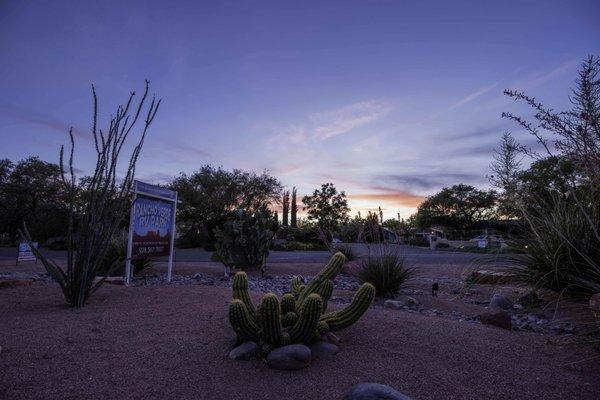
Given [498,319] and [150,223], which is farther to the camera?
[150,223]

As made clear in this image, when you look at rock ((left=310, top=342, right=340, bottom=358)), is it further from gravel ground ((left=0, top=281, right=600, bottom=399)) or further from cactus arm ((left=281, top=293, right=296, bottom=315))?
cactus arm ((left=281, top=293, right=296, bottom=315))

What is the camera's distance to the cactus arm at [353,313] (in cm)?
370

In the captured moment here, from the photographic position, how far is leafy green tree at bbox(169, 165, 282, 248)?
31078 mm

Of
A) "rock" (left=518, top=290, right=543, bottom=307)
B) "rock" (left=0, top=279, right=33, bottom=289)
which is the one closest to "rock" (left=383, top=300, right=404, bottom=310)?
"rock" (left=518, top=290, right=543, bottom=307)

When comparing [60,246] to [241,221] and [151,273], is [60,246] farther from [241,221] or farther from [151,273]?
[241,221]

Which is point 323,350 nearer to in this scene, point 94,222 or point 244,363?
point 244,363

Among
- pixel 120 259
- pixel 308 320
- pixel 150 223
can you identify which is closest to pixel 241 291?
pixel 308 320

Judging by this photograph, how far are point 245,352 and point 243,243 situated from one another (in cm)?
702

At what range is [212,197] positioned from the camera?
3222 centimetres

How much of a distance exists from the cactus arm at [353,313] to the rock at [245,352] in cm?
→ 77

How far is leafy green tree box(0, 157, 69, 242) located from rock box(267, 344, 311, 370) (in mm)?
33451

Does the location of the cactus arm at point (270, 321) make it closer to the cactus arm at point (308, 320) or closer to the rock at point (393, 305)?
the cactus arm at point (308, 320)

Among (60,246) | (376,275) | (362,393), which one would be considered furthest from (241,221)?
(60,246)

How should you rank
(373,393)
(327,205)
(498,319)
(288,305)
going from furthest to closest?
1. (327,205)
2. (498,319)
3. (288,305)
4. (373,393)
